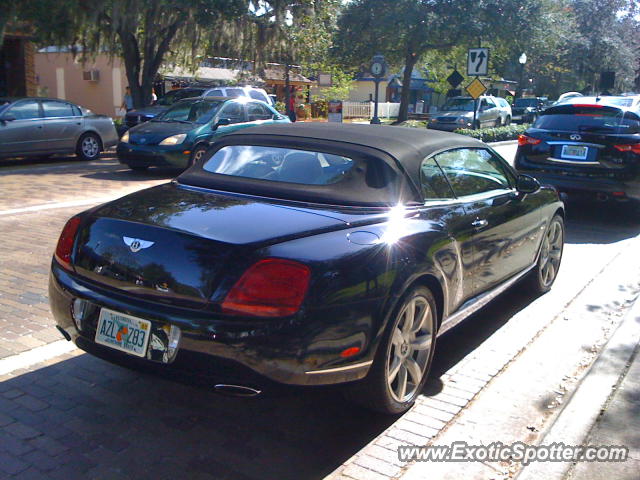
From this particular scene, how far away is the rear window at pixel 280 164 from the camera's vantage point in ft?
12.8

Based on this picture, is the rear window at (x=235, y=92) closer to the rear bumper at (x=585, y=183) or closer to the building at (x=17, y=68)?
the building at (x=17, y=68)

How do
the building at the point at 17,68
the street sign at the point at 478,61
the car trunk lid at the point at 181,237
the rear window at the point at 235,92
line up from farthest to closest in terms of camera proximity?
1. the building at the point at 17,68
2. the rear window at the point at 235,92
3. the street sign at the point at 478,61
4. the car trunk lid at the point at 181,237

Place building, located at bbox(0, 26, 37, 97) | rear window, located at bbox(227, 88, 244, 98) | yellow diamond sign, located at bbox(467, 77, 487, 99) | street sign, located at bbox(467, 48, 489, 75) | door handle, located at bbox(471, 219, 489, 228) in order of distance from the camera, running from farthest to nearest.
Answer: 1. building, located at bbox(0, 26, 37, 97)
2. rear window, located at bbox(227, 88, 244, 98)
3. yellow diamond sign, located at bbox(467, 77, 487, 99)
4. street sign, located at bbox(467, 48, 489, 75)
5. door handle, located at bbox(471, 219, 489, 228)

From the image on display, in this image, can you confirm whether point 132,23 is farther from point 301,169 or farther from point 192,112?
point 301,169

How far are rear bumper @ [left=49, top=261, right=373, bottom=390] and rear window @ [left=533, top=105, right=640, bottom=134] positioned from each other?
6837 millimetres

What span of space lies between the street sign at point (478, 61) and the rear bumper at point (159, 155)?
9.64 meters

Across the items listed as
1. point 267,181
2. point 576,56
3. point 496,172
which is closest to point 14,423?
point 267,181

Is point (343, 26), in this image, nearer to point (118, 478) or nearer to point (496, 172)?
point (496, 172)

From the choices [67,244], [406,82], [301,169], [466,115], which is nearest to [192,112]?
[301,169]

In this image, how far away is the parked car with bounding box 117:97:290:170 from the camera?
491 inches

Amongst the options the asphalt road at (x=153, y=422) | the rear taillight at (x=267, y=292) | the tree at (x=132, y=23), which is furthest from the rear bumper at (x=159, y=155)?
the rear taillight at (x=267, y=292)

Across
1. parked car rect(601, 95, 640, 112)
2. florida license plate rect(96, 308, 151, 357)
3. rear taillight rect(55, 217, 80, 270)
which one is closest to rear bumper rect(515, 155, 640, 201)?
parked car rect(601, 95, 640, 112)

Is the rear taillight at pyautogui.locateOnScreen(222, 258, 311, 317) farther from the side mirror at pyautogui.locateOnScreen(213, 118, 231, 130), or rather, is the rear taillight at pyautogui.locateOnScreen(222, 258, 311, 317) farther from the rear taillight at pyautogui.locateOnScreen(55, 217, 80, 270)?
the side mirror at pyautogui.locateOnScreen(213, 118, 231, 130)

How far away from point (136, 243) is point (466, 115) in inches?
1002
